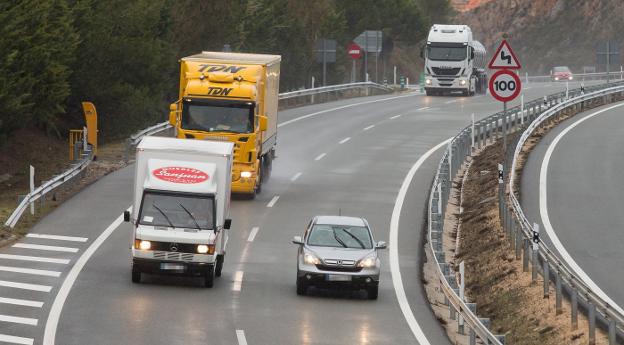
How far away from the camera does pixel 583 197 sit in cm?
3759

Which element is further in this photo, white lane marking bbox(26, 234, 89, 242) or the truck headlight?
white lane marking bbox(26, 234, 89, 242)

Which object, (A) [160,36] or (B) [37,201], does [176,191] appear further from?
(A) [160,36]

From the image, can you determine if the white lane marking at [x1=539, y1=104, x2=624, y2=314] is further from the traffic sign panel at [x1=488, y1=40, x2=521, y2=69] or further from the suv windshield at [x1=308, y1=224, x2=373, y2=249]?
the suv windshield at [x1=308, y1=224, x2=373, y2=249]

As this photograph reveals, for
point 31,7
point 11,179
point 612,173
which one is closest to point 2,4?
point 31,7

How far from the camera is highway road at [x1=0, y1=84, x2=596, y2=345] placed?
23.0m

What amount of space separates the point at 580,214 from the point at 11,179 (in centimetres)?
2253

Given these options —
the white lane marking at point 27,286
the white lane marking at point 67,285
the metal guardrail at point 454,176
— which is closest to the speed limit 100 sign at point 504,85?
the metal guardrail at point 454,176

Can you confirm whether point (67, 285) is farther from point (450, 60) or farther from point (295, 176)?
point (450, 60)

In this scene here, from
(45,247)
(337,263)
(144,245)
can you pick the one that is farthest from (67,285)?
(337,263)

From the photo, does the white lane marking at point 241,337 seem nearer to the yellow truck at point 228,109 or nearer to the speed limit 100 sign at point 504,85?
the speed limit 100 sign at point 504,85

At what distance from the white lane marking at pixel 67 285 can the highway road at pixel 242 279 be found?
0.02 m

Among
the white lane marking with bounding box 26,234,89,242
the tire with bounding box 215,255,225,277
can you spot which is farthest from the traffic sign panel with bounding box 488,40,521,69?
the white lane marking with bounding box 26,234,89,242

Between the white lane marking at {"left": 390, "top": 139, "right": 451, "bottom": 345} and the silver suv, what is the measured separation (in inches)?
37.3

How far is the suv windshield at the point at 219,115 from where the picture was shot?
37969 mm
